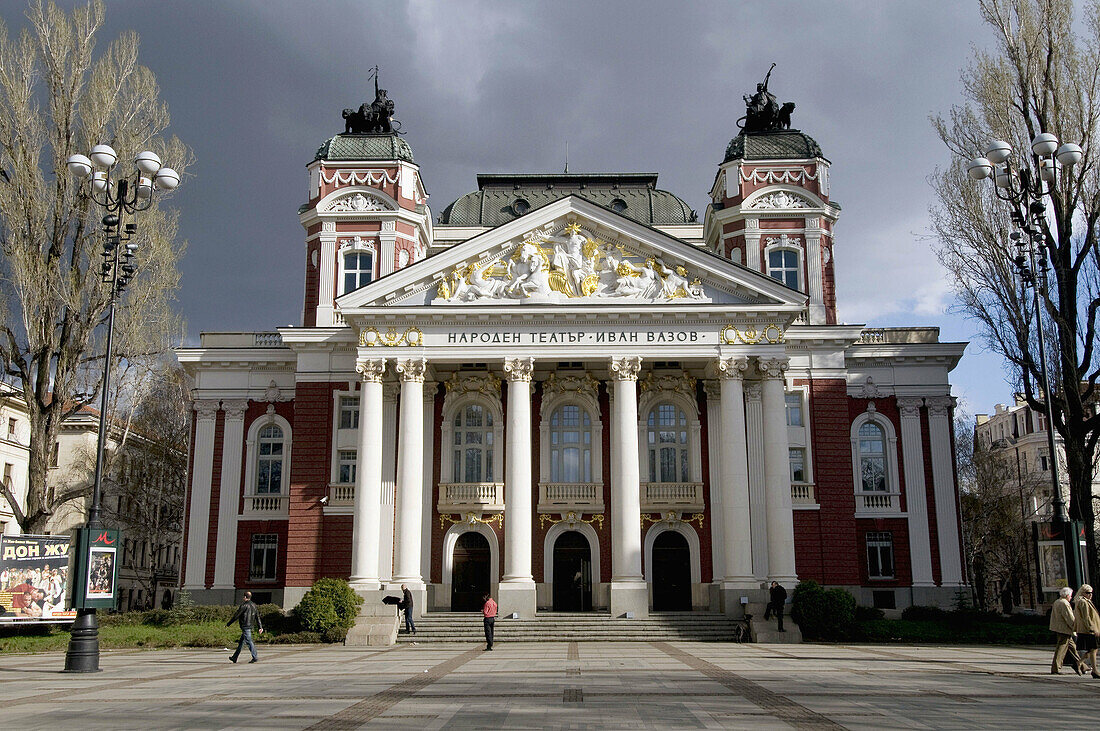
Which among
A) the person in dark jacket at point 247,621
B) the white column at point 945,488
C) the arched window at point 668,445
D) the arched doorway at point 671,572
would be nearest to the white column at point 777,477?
the arched window at point 668,445

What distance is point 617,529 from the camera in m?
34.1

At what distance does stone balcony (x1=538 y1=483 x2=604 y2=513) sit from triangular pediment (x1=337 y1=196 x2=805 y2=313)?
24.9ft

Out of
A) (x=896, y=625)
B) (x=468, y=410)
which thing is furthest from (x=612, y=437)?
(x=896, y=625)

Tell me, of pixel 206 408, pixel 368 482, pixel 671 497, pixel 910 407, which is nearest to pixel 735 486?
pixel 671 497

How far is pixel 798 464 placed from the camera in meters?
38.6

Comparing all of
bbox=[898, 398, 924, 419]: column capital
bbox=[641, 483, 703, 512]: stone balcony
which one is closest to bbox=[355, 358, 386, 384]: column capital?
bbox=[641, 483, 703, 512]: stone balcony

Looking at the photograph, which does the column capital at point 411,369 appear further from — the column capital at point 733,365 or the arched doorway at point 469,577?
the column capital at point 733,365

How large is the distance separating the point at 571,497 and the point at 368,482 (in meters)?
8.25

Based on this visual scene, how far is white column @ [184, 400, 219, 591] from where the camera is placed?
132 ft

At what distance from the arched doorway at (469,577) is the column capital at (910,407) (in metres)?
18.5

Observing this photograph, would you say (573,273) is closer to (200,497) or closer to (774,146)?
(774,146)

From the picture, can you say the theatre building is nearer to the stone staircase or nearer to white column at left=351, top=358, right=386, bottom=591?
white column at left=351, top=358, right=386, bottom=591

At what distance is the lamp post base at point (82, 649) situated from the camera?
796 inches

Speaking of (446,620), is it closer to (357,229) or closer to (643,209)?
(357,229)
